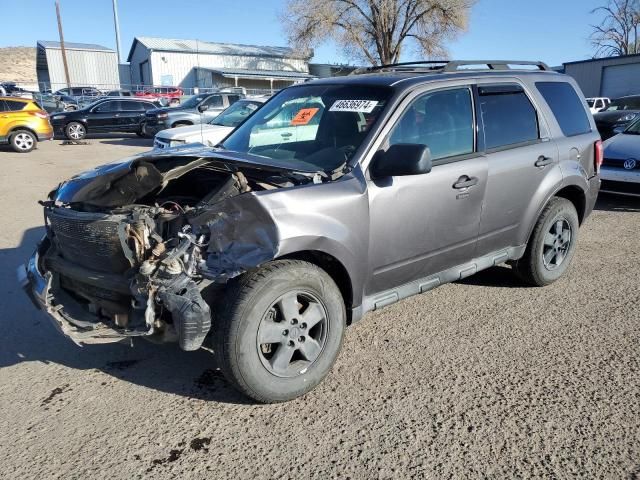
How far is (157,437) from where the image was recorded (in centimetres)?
274

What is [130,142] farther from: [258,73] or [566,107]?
[258,73]

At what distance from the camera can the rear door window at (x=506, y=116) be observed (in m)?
4.01

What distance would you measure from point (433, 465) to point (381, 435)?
0.32 metres

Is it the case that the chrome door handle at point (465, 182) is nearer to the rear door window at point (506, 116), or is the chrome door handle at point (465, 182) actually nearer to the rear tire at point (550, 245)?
the rear door window at point (506, 116)

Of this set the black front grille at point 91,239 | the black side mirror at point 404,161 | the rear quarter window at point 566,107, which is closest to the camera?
the black front grille at point 91,239

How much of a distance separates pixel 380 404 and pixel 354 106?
2024mm

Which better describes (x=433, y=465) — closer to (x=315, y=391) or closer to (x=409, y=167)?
(x=315, y=391)

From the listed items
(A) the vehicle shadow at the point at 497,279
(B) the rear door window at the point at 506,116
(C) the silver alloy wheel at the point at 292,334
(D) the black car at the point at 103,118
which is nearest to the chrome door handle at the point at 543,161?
(B) the rear door window at the point at 506,116

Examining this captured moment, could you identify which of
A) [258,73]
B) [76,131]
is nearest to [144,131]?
[76,131]

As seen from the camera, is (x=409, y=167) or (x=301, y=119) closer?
(x=409, y=167)

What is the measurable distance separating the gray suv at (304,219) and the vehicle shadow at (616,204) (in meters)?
4.44

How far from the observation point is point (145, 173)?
3.08 metres

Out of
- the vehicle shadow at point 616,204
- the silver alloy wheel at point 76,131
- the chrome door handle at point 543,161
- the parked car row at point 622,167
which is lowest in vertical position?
the vehicle shadow at point 616,204

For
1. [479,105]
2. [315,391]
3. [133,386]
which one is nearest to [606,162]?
[479,105]
